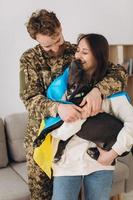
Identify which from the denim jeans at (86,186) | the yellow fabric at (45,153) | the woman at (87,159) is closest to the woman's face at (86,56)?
the woman at (87,159)

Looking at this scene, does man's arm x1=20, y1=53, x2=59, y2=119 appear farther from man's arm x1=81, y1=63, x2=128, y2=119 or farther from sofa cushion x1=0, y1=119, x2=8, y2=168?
sofa cushion x1=0, y1=119, x2=8, y2=168

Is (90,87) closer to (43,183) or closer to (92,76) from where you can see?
(92,76)

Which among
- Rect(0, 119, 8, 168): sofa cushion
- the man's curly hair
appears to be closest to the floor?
Rect(0, 119, 8, 168): sofa cushion

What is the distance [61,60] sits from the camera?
4.85 feet

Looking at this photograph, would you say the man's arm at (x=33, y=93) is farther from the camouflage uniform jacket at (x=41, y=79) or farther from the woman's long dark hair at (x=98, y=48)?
the woman's long dark hair at (x=98, y=48)

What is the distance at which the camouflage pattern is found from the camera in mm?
1363

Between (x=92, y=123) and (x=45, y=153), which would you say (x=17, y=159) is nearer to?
(x=45, y=153)

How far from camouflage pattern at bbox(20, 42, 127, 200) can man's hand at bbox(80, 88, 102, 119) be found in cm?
4

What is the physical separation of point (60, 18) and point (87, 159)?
2.26 m

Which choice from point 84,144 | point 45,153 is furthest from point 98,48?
point 45,153

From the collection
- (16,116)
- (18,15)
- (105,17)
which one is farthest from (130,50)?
(16,116)

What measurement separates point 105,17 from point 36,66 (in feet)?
7.87

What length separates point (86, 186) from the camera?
142 cm

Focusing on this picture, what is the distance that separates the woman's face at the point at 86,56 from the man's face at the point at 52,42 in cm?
12
